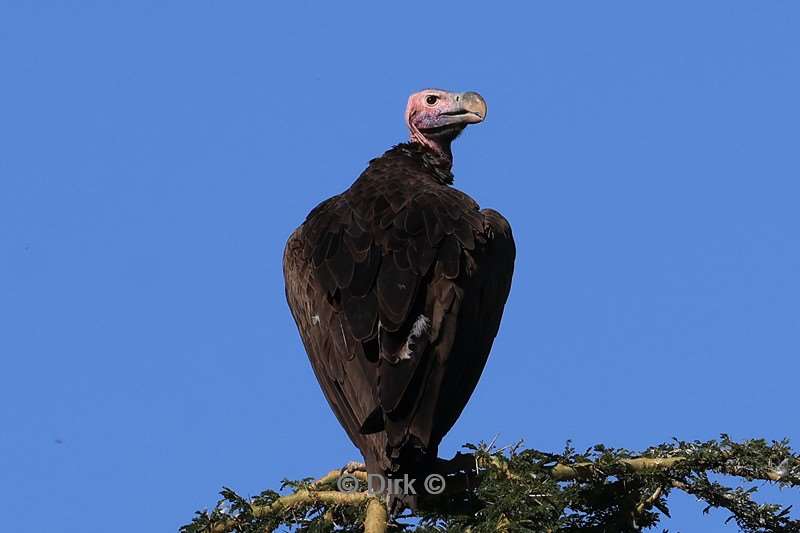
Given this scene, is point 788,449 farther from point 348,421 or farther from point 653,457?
point 348,421

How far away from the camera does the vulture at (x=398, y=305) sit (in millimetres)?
9320

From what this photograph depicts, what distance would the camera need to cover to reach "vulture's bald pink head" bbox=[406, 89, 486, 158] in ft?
46.3

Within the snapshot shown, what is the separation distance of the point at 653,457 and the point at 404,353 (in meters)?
1.87

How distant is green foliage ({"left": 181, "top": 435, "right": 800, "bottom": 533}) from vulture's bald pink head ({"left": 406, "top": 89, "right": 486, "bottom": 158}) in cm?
600

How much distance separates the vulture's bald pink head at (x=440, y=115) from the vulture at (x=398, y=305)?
2.23 metres

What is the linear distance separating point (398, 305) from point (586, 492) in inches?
78.2

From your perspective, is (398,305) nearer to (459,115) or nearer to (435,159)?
(435,159)

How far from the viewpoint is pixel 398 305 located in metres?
9.73

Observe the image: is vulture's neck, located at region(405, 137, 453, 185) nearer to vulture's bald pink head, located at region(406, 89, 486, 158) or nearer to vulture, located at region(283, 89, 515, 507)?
vulture's bald pink head, located at region(406, 89, 486, 158)

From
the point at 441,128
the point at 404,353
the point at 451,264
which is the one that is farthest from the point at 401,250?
the point at 441,128

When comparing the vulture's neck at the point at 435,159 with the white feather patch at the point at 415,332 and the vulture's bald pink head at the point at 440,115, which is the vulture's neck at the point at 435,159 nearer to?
the vulture's bald pink head at the point at 440,115

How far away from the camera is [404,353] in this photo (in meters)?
9.45

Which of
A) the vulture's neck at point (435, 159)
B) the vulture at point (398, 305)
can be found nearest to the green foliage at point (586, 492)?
the vulture at point (398, 305)

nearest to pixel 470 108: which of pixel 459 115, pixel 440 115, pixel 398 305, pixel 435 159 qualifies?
pixel 459 115
